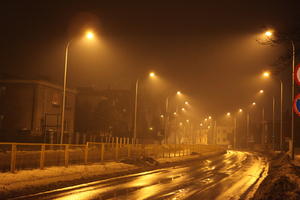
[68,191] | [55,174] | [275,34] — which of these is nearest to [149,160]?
[55,174]

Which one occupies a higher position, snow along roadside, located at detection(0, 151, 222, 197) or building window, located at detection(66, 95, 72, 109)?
building window, located at detection(66, 95, 72, 109)

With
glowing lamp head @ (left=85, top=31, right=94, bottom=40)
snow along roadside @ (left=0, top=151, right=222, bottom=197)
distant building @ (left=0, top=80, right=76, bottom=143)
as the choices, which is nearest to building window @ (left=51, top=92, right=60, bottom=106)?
distant building @ (left=0, top=80, right=76, bottom=143)

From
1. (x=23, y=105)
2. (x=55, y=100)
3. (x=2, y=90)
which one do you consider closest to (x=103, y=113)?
(x=55, y=100)

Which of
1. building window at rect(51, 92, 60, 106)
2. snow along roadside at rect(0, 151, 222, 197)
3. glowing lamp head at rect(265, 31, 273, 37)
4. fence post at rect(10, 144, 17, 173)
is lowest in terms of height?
snow along roadside at rect(0, 151, 222, 197)

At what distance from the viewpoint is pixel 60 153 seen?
22.5 meters

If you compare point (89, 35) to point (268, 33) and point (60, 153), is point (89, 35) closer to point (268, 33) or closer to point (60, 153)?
point (60, 153)

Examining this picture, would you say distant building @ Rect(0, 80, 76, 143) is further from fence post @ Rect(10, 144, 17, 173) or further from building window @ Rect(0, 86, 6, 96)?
fence post @ Rect(10, 144, 17, 173)

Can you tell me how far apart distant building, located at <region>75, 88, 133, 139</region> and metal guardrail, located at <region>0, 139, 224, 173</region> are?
84.3 feet

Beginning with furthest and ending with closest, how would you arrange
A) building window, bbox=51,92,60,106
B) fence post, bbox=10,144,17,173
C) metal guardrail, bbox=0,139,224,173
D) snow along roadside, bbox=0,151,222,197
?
building window, bbox=51,92,60,106 < metal guardrail, bbox=0,139,224,173 < fence post, bbox=10,144,17,173 < snow along roadside, bbox=0,151,222,197

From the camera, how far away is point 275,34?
11836 mm

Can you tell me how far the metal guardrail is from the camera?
60.4 feet

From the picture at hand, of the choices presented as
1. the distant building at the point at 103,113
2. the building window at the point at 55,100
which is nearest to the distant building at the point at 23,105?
the building window at the point at 55,100

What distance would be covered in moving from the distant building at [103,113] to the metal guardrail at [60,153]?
25.7 m

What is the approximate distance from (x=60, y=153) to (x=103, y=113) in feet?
143
